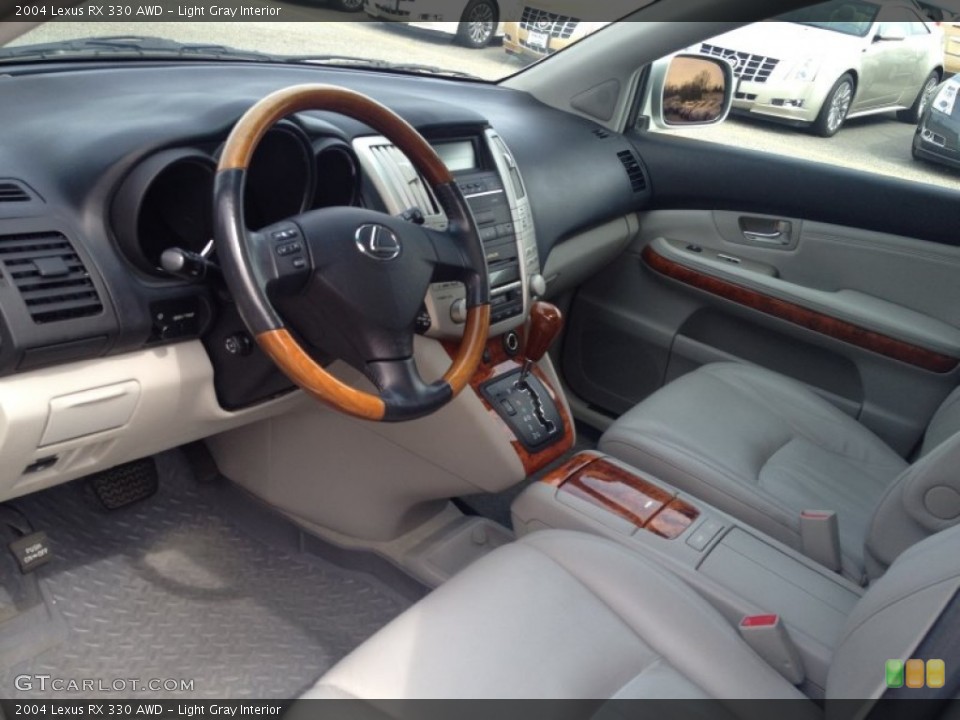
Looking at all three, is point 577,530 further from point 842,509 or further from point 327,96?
point 327,96

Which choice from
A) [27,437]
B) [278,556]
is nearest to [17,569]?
[278,556]

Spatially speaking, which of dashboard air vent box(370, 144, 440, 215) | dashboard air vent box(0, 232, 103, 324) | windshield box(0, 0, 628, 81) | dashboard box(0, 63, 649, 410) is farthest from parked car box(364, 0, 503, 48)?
dashboard air vent box(0, 232, 103, 324)

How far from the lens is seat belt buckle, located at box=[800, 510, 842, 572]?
68.2 inches

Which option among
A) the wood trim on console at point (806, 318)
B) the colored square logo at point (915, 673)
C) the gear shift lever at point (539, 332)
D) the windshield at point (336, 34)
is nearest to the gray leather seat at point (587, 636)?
the colored square logo at point (915, 673)

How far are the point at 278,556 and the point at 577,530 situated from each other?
0.84 m

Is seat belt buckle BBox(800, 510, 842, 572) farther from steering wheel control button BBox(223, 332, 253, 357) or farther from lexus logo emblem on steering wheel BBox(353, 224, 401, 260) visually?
steering wheel control button BBox(223, 332, 253, 357)

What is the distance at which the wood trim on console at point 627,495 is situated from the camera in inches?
66.5

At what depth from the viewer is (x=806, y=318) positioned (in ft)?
8.25

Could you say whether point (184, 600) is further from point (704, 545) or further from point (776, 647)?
point (776, 647)

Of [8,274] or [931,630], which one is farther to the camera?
[8,274]

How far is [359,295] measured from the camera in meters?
1.45

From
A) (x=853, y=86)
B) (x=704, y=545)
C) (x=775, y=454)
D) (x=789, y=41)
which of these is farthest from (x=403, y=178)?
(x=853, y=86)

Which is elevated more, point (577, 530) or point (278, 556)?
point (577, 530)

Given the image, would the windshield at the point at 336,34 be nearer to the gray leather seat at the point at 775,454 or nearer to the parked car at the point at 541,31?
the parked car at the point at 541,31
